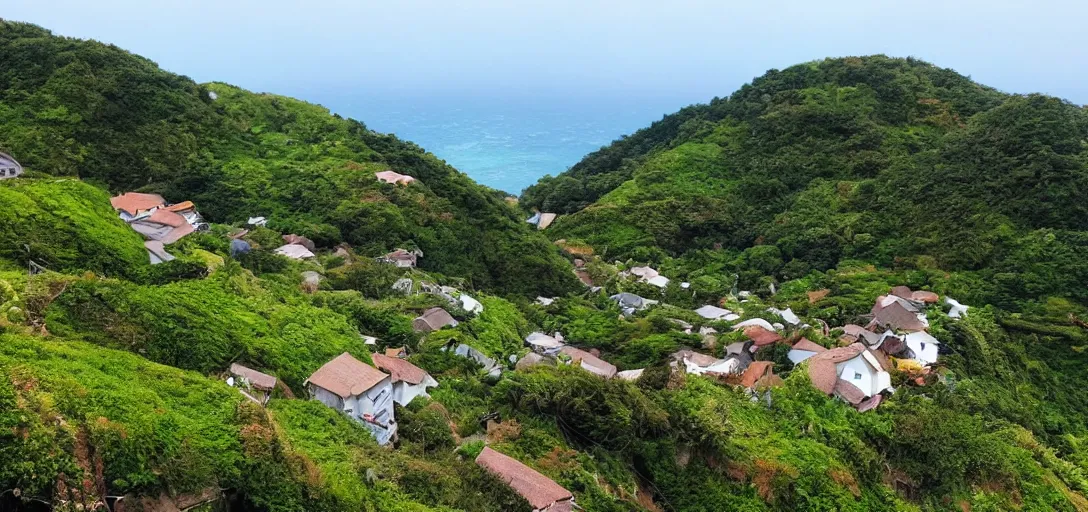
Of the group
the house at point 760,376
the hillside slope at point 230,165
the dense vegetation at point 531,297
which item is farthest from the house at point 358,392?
the hillside slope at point 230,165

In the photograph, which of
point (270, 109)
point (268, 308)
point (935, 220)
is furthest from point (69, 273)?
point (935, 220)

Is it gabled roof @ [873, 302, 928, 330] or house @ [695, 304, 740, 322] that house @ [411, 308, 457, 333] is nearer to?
house @ [695, 304, 740, 322]

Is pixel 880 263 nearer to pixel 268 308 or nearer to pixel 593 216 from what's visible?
pixel 593 216

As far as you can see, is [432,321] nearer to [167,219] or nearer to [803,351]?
[803,351]

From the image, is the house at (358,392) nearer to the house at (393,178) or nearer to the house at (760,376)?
the house at (760,376)

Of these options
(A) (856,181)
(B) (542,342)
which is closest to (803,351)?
(B) (542,342)
